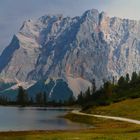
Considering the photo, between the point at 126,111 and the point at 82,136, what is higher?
the point at 126,111

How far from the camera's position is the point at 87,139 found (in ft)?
170

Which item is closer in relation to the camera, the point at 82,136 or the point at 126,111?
the point at 82,136

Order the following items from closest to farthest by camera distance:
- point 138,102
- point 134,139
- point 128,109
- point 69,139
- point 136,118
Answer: point 134,139, point 69,139, point 136,118, point 128,109, point 138,102

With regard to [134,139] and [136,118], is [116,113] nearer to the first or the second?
[136,118]

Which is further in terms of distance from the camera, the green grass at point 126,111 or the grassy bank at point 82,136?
the green grass at point 126,111

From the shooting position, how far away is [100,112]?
151375 mm

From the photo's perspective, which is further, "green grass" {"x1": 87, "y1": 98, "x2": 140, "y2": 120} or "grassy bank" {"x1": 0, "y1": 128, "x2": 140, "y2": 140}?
"green grass" {"x1": 87, "y1": 98, "x2": 140, "y2": 120}

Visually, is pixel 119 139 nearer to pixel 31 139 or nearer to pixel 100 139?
pixel 100 139

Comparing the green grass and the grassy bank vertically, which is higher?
the green grass

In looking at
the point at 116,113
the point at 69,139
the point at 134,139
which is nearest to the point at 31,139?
the point at 69,139

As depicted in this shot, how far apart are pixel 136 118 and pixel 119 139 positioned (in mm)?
66406

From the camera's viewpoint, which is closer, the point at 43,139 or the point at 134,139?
the point at 134,139

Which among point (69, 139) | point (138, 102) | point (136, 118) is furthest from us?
point (138, 102)

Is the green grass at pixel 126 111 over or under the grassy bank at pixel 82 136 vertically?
over
